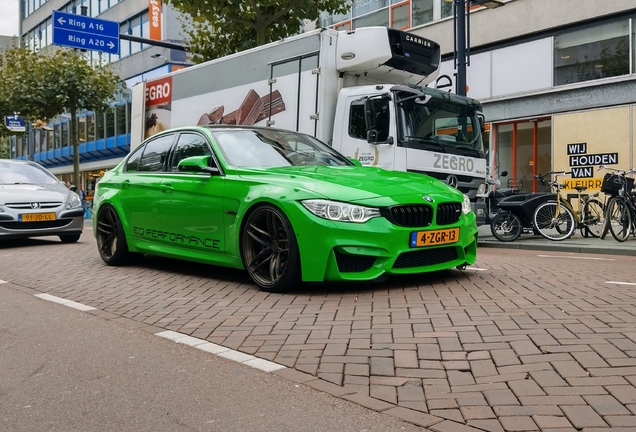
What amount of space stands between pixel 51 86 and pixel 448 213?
Answer: 22.5 m

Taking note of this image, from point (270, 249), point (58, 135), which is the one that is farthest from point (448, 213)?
point (58, 135)

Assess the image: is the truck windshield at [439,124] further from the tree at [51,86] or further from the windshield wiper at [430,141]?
the tree at [51,86]

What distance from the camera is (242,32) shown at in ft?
62.5

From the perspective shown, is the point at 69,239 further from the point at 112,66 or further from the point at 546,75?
the point at 112,66

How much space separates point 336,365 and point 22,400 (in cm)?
156

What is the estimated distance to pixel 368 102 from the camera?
10.1 m

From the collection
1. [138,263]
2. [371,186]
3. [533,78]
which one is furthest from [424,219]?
[533,78]

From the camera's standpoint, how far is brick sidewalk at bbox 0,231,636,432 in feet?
10.1

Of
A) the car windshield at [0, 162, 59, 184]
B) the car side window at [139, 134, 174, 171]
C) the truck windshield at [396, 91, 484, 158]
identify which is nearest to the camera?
the car side window at [139, 134, 174, 171]

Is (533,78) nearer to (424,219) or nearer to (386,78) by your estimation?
(386,78)

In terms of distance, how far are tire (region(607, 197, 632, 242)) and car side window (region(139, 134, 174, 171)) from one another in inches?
308

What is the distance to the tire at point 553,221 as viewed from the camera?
12.2 m

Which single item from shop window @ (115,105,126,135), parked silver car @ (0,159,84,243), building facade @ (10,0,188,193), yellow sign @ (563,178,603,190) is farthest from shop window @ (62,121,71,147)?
yellow sign @ (563,178,603,190)

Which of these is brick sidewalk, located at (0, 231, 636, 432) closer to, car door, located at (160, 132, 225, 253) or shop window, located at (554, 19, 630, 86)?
car door, located at (160, 132, 225, 253)
